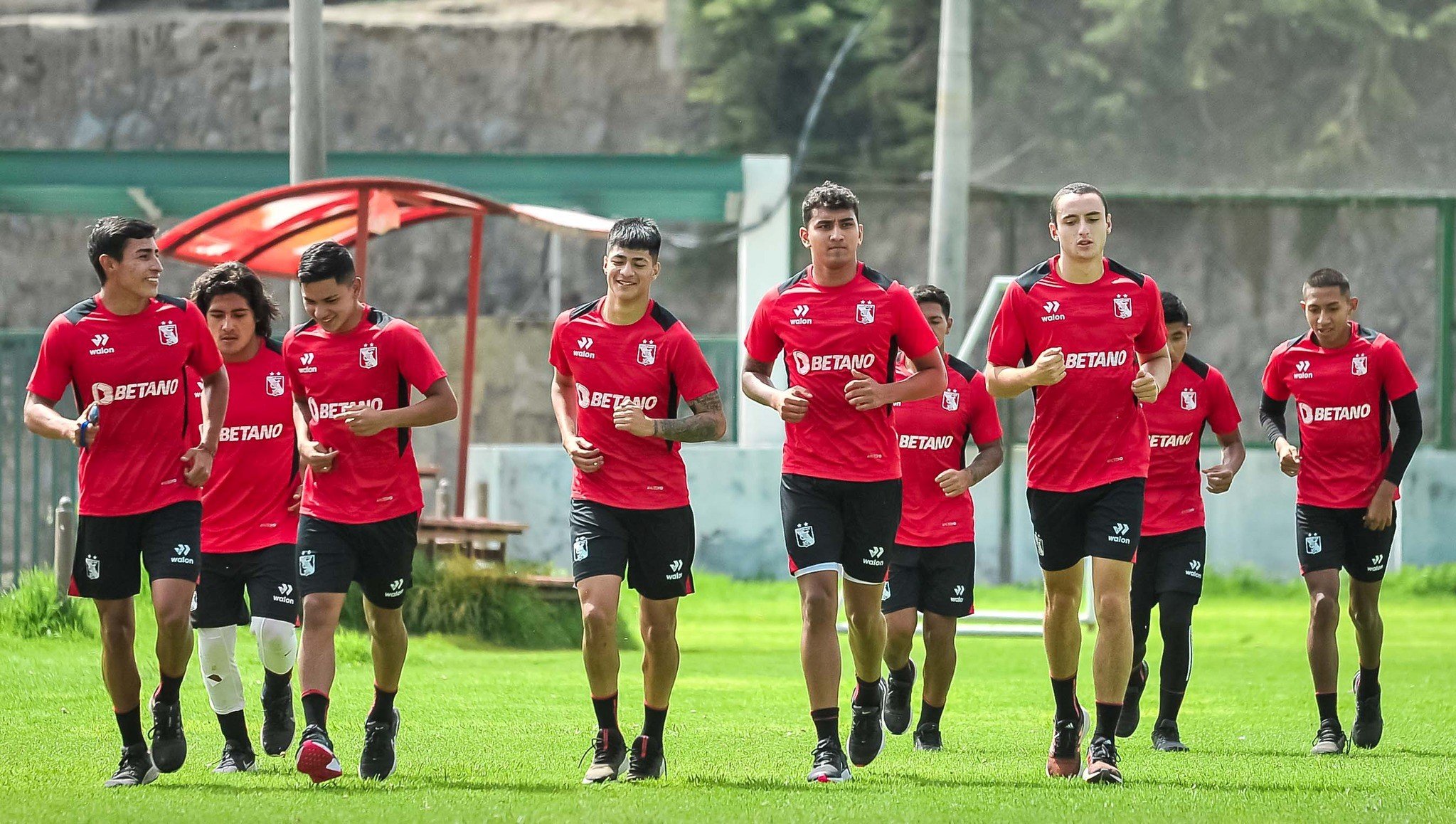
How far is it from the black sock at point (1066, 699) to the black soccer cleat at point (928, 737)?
1.47 metres

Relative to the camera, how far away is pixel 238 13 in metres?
37.6

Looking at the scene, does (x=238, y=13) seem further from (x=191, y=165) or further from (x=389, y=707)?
(x=389, y=707)

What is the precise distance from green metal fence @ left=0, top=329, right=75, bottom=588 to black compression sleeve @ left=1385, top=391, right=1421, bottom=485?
1199cm

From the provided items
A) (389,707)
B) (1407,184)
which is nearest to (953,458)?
(389,707)

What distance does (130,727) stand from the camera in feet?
24.7

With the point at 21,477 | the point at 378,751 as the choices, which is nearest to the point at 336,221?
the point at 21,477

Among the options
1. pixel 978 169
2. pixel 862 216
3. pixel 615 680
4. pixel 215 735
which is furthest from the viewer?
pixel 862 216

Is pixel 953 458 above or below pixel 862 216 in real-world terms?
below

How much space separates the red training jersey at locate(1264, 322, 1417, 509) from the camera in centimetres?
936

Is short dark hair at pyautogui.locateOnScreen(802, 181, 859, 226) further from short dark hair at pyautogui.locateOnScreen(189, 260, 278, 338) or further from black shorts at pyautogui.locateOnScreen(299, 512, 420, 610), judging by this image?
short dark hair at pyautogui.locateOnScreen(189, 260, 278, 338)

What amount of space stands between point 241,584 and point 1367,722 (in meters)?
5.35

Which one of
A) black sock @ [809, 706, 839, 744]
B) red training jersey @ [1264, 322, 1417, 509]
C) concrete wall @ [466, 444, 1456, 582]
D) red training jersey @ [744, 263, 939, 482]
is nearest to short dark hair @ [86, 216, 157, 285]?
red training jersey @ [744, 263, 939, 482]

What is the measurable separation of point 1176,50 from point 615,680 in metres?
23.1

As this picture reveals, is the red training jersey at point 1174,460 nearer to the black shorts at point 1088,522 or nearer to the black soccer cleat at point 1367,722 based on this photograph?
the black soccer cleat at point 1367,722
